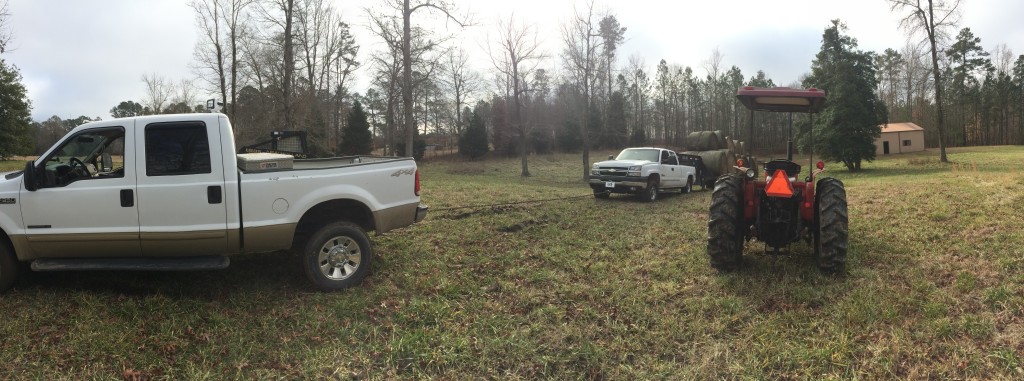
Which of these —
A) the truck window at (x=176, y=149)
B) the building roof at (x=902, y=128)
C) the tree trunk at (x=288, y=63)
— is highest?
the tree trunk at (x=288, y=63)

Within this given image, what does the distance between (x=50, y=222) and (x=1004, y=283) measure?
9.23m

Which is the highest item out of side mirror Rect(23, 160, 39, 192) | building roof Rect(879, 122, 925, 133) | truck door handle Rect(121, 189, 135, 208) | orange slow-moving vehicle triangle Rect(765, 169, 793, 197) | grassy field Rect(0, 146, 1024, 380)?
building roof Rect(879, 122, 925, 133)

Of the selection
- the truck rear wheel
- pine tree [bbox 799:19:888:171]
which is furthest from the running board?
pine tree [bbox 799:19:888:171]

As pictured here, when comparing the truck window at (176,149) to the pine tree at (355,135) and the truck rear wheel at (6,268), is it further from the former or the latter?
the pine tree at (355,135)

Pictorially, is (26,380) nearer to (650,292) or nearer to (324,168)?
(324,168)

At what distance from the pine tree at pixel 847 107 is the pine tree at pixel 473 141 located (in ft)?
89.4

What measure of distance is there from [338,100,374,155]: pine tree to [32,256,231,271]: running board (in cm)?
3679

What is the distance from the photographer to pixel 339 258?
5.51m

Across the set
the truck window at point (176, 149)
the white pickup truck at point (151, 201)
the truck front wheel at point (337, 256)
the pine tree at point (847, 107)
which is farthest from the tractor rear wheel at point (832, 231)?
the pine tree at point (847, 107)

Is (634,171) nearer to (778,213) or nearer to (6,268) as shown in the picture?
(778,213)

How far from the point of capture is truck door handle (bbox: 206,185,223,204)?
15.8ft

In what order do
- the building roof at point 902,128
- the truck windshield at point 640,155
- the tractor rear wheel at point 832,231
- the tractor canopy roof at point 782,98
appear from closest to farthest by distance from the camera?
the tractor rear wheel at point 832,231 < the tractor canopy roof at point 782,98 < the truck windshield at point 640,155 < the building roof at point 902,128

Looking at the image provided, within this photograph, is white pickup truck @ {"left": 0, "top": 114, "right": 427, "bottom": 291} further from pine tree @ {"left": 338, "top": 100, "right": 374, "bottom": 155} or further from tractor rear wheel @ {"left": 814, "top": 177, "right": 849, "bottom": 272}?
pine tree @ {"left": 338, "top": 100, "right": 374, "bottom": 155}

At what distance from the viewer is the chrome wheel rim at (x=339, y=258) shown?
5.43 meters
